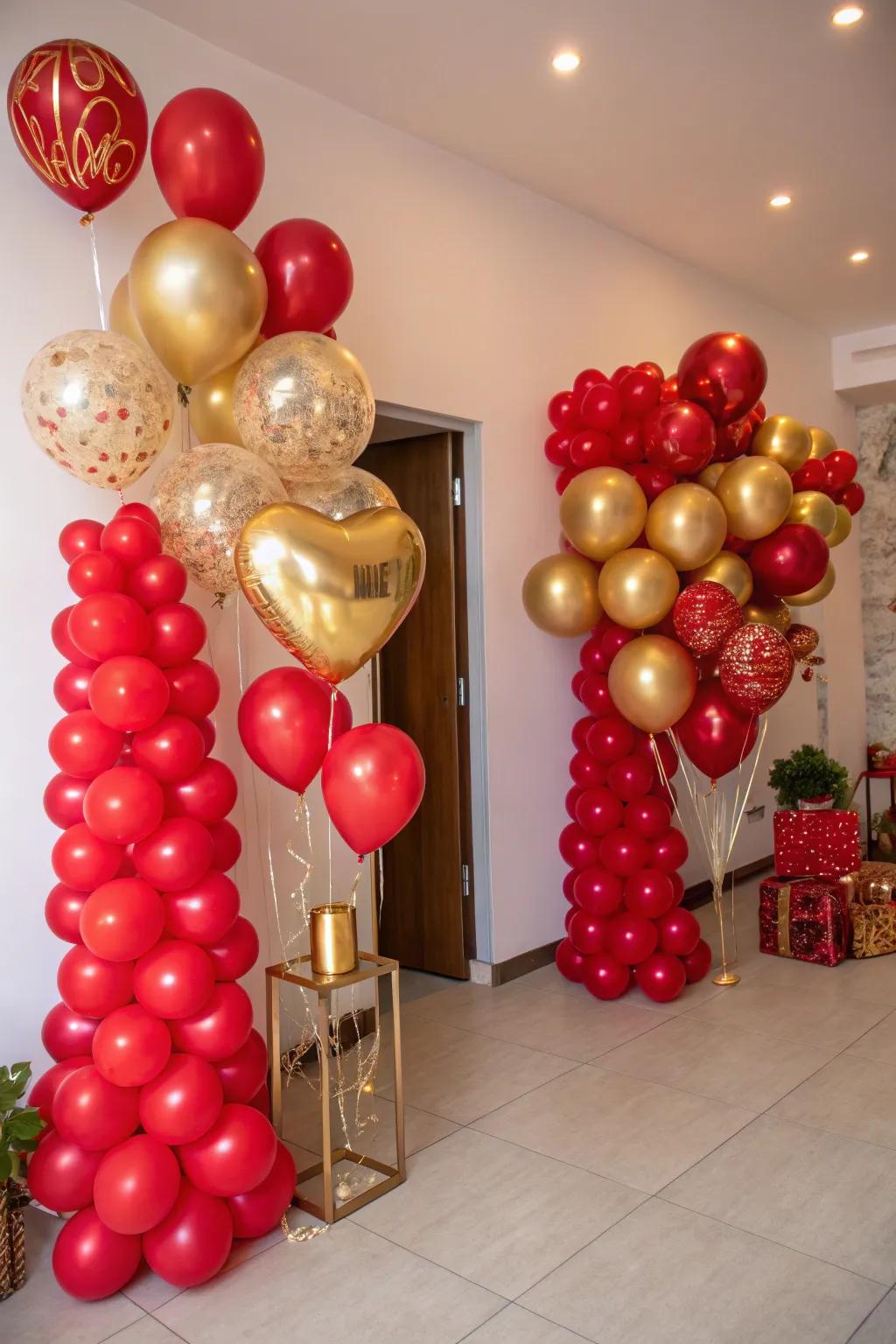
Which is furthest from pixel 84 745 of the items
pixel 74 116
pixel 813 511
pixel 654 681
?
pixel 813 511

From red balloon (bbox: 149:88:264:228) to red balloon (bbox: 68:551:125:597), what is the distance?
2.92 ft

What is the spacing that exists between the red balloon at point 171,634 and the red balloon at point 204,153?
3.14 feet

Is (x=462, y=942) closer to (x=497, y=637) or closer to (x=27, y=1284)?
(x=497, y=637)

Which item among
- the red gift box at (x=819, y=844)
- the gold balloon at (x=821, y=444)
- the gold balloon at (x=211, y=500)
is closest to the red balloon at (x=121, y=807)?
the gold balloon at (x=211, y=500)

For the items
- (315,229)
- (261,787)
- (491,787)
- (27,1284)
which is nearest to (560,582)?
(491,787)

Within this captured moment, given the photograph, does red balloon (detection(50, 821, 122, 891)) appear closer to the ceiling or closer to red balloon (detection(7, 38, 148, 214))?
red balloon (detection(7, 38, 148, 214))

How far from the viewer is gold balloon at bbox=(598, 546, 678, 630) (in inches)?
135

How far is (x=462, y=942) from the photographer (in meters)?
4.01

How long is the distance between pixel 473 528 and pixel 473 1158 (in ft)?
7.33

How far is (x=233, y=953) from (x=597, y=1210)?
1018 mm

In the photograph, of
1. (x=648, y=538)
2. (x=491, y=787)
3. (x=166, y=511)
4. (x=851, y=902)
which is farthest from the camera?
(x=851, y=902)

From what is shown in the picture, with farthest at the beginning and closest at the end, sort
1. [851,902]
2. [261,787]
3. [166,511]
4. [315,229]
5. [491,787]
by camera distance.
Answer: [851,902] < [491,787] < [261,787] < [315,229] < [166,511]

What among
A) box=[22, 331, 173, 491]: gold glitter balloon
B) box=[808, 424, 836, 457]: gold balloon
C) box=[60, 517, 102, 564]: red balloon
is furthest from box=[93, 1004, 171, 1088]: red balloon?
box=[808, 424, 836, 457]: gold balloon

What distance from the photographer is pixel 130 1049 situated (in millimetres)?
2041
